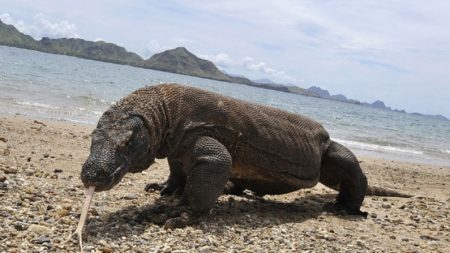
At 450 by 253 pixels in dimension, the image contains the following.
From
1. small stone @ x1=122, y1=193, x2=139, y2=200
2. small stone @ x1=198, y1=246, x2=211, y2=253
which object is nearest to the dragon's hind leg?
small stone @ x1=122, y1=193, x2=139, y2=200

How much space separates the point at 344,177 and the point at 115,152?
469 centimetres

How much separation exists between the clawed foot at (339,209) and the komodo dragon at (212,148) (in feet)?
0.07

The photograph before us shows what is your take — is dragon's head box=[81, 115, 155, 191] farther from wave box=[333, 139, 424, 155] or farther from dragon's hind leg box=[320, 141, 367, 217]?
wave box=[333, 139, 424, 155]

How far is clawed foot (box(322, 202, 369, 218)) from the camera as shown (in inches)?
367

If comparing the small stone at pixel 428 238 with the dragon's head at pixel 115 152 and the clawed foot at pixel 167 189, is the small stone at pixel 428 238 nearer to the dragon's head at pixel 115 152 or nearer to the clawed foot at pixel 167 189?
the clawed foot at pixel 167 189

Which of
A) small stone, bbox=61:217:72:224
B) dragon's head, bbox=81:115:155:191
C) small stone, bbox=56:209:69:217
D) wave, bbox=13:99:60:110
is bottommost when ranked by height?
wave, bbox=13:99:60:110

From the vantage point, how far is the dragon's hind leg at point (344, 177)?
939 cm

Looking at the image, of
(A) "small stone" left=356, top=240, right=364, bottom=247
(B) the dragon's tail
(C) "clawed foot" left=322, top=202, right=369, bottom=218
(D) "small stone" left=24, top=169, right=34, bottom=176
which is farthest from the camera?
(B) the dragon's tail

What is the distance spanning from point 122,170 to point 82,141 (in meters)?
9.64

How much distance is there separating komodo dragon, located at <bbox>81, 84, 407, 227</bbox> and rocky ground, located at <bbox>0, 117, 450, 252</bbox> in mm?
487

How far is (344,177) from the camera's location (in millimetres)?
9461

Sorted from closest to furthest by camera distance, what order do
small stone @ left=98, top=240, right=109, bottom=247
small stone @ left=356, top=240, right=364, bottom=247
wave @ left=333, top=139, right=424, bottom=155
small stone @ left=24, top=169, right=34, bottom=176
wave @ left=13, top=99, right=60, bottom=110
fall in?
1. small stone @ left=98, top=240, right=109, bottom=247
2. small stone @ left=356, top=240, right=364, bottom=247
3. small stone @ left=24, top=169, right=34, bottom=176
4. wave @ left=13, top=99, right=60, bottom=110
5. wave @ left=333, top=139, right=424, bottom=155

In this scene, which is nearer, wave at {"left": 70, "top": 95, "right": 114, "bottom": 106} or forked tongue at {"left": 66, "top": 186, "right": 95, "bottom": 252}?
forked tongue at {"left": 66, "top": 186, "right": 95, "bottom": 252}

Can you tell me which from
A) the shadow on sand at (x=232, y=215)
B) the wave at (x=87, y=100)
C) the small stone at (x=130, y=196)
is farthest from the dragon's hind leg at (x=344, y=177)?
the wave at (x=87, y=100)
